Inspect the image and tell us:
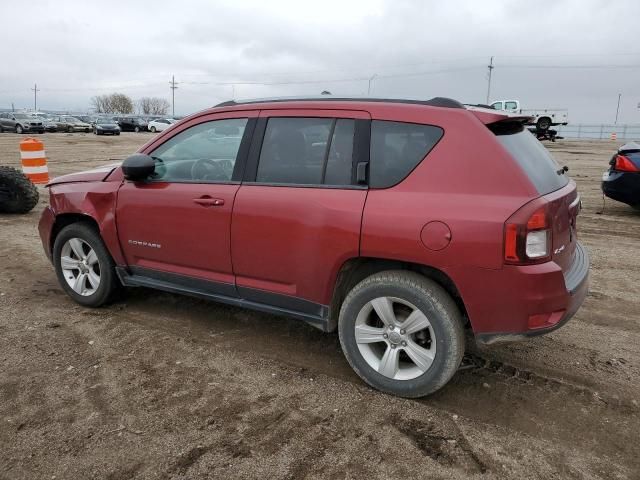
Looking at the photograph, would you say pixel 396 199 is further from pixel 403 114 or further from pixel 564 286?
pixel 564 286

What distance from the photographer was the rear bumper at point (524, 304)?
9.11 feet

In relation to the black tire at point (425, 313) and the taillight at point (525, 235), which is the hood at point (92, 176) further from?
the taillight at point (525, 235)

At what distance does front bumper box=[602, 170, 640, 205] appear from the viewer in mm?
8109

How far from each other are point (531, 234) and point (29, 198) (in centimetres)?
793

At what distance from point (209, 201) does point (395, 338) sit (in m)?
1.58

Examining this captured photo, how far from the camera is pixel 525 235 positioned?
8.95 ft

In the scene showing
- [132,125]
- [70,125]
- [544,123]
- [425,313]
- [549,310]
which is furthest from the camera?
[132,125]

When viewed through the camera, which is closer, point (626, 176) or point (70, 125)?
point (626, 176)

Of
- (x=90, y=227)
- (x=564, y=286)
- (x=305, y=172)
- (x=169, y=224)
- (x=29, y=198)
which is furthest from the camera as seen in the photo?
(x=29, y=198)

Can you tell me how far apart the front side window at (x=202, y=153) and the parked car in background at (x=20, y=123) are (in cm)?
4023

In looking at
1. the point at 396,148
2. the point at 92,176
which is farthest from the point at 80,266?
the point at 396,148

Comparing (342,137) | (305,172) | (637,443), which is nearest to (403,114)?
(342,137)

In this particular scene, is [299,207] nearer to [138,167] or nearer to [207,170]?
[207,170]

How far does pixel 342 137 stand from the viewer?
3314mm
